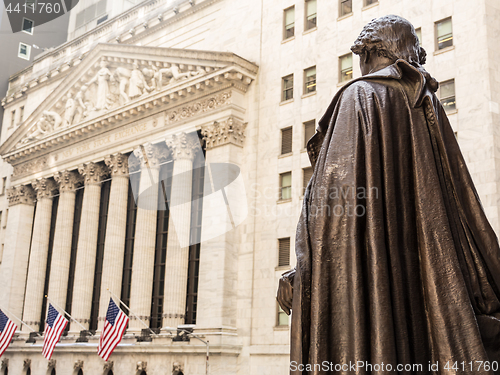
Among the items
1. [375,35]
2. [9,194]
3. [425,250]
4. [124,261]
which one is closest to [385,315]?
[425,250]

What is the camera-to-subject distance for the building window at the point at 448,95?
2699 cm

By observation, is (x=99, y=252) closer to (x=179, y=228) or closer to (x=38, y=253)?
(x=38, y=253)

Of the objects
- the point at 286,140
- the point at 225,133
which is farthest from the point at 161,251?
the point at 286,140

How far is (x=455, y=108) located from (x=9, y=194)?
118 feet

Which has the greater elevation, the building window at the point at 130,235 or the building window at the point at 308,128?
the building window at the point at 308,128

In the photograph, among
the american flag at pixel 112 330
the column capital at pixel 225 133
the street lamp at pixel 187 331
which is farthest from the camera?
the column capital at pixel 225 133

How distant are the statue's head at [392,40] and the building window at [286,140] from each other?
28847 mm

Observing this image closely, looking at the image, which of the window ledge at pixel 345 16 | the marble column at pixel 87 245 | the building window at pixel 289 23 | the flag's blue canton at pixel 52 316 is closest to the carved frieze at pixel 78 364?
the marble column at pixel 87 245

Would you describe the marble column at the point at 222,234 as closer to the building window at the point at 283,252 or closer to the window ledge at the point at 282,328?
the building window at the point at 283,252

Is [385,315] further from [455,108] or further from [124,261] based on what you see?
[124,261]

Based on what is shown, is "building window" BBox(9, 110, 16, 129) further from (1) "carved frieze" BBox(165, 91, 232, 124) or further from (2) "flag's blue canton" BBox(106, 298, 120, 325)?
(2) "flag's blue canton" BBox(106, 298, 120, 325)

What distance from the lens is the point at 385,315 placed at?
3.28 meters

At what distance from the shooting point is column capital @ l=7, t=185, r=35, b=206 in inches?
1908

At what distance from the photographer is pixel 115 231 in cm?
3925
